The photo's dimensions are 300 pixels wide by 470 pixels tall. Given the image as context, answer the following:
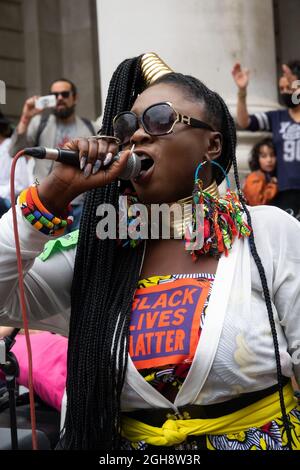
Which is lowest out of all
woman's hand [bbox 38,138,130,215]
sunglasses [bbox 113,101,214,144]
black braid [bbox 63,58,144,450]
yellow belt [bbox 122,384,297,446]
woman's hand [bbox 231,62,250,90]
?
yellow belt [bbox 122,384,297,446]

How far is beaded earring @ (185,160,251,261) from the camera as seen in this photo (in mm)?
2803

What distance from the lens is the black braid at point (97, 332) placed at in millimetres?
2727

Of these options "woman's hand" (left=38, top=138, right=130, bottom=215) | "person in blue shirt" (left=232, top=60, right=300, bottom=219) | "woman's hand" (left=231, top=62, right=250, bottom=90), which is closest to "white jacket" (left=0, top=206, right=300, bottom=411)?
"woman's hand" (left=38, top=138, right=130, bottom=215)

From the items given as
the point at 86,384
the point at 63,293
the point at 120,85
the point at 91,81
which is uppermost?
the point at 91,81

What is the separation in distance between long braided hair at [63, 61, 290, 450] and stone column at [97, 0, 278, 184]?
14.5 feet

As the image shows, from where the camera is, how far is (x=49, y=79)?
1358 cm

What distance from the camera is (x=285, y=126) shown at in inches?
275

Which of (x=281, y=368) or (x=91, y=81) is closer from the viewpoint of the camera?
(x=281, y=368)

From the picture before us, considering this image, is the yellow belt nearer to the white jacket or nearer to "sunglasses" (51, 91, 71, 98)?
the white jacket

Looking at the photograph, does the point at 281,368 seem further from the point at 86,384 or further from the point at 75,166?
the point at 75,166

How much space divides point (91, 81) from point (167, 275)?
10829mm

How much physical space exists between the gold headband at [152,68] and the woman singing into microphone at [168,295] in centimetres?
8
